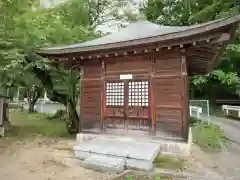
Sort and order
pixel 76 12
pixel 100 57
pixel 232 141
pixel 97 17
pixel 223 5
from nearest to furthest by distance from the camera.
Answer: pixel 100 57 < pixel 232 141 < pixel 76 12 < pixel 223 5 < pixel 97 17

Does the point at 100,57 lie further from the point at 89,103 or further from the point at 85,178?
the point at 85,178

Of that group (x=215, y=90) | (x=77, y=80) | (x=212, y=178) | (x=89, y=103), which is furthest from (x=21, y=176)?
(x=215, y=90)

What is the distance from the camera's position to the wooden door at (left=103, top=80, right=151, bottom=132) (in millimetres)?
8836

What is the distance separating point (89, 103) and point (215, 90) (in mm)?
19945

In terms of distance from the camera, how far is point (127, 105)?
9109 millimetres

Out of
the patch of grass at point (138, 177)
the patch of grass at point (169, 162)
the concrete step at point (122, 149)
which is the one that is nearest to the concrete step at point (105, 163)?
the concrete step at point (122, 149)

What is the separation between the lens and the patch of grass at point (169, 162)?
23.2ft

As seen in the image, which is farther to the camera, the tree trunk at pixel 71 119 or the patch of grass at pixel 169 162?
the tree trunk at pixel 71 119

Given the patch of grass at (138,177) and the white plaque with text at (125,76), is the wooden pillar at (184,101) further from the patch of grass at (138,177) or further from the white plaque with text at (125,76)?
the patch of grass at (138,177)

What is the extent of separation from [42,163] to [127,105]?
3.73 m

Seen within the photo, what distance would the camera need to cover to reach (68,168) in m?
6.86

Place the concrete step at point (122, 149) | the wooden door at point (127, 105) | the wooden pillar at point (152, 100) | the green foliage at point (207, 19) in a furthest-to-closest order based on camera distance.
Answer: the green foliage at point (207, 19) < the wooden door at point (127, 105) < the wooden pillar at point (152, 100) < the concrete step at point (122, 149)

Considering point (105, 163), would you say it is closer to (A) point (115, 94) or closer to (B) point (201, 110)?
(A) point (115, 94)

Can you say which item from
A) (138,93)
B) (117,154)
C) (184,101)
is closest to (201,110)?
(184,101)
